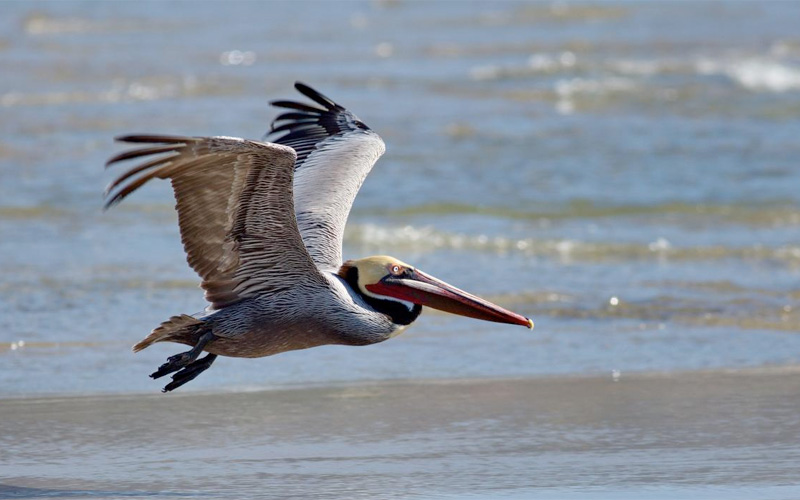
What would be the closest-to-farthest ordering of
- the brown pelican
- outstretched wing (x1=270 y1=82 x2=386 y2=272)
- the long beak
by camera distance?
the brown pelican → the long beak → outstretched wing (x1=270 y1=82 x2=386 y2=272)

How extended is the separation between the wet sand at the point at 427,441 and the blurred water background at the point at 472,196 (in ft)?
1.31

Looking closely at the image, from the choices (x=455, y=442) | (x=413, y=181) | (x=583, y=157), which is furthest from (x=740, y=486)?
(x=583, y=157)

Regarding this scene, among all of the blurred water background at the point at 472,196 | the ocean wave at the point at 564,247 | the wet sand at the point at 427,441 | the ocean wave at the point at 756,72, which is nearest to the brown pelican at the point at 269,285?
the wet sand at the point at 427,441

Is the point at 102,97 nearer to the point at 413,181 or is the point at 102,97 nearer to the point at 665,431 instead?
the point at 413,181

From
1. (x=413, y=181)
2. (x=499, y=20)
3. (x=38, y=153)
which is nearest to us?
(x=413, y=181)

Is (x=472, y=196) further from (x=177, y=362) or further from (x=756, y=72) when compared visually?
(x=756, y=72)

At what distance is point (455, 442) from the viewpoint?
Result: 20.8 ft

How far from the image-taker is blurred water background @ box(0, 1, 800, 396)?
26.6 feet

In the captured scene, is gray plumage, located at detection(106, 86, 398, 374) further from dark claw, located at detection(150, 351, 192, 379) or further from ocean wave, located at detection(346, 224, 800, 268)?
ocean wave, located at detection(346, 224, 800, 268)

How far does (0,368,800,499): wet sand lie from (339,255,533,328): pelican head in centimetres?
57

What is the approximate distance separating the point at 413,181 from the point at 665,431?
7.21m

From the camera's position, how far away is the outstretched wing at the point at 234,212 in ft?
17.9

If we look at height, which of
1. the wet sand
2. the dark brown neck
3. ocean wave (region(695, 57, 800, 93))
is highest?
ocean wave (region(695, 57, 800, 93))

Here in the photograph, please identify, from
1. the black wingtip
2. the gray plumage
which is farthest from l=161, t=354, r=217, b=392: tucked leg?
the black wingtip
